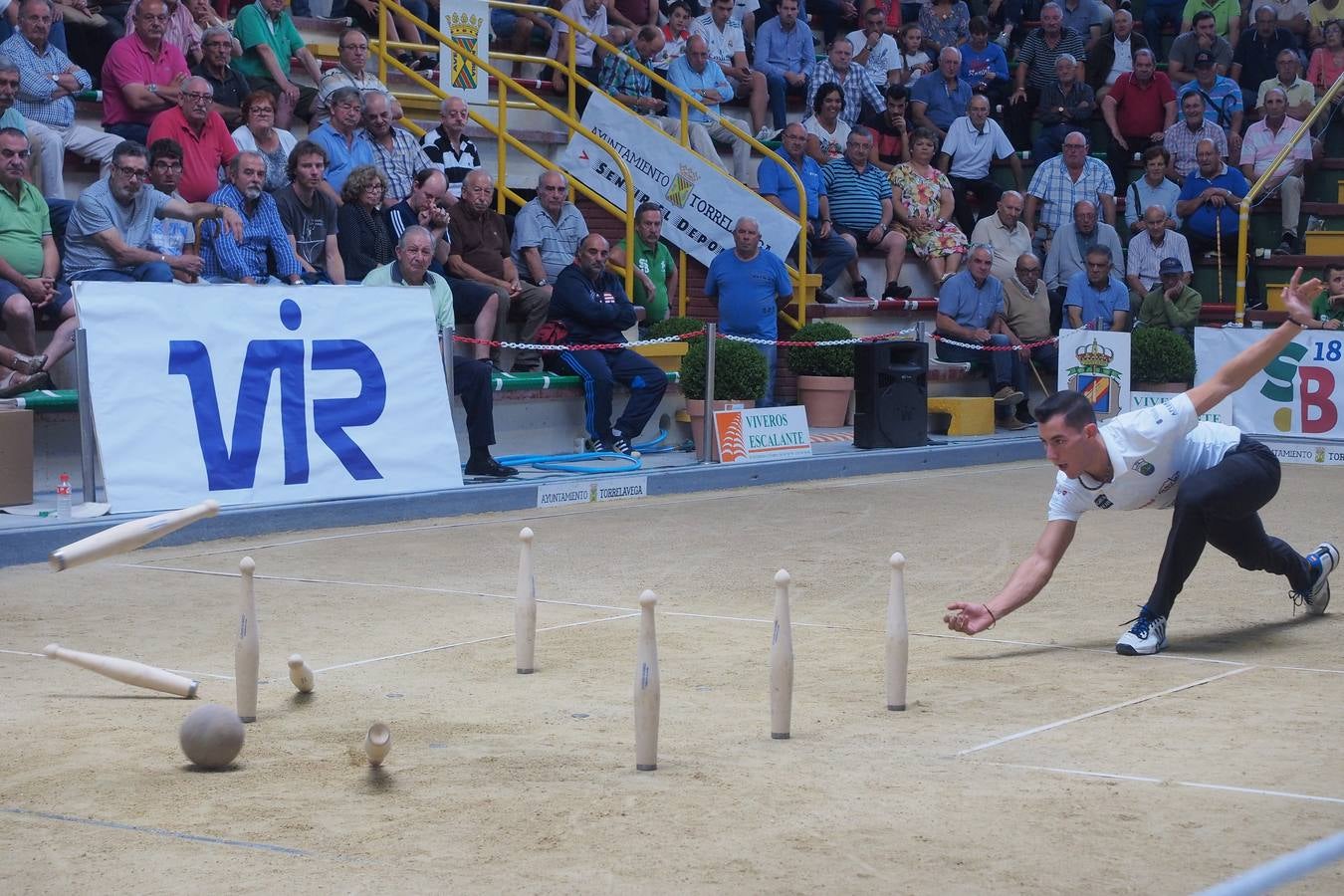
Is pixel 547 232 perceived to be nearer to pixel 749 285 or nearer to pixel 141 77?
pixel 749 285

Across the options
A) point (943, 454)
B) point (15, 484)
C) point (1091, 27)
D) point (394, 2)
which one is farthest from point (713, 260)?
point (1091, 27)

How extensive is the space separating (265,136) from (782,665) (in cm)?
982

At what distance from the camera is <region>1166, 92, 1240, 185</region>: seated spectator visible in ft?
75.0

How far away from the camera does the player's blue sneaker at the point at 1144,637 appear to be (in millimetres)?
8266

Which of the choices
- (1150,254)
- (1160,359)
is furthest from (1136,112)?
(1160,359)

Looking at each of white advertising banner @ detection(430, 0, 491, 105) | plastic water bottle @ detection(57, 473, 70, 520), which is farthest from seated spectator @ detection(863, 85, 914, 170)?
plastic water bottle @ detection(57, 473, 70, 520)

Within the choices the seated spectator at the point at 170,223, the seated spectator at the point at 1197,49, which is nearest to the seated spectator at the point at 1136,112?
the seated spectator at the point at 1197,49

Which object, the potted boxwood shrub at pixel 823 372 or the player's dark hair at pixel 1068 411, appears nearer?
the player's dark hair at pixel 1068 411

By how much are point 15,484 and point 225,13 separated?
738cm

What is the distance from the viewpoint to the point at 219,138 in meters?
14.5

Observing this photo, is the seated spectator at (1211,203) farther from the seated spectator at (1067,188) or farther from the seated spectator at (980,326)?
the seated spectator at (980,326)

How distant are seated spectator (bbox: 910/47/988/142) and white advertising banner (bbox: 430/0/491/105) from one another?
676 cm

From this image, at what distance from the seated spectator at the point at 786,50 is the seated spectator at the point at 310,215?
8653 mm

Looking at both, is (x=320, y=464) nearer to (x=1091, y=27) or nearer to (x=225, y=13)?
(x=225, y=13)
